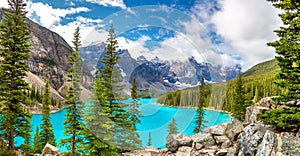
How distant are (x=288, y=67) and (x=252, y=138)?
145 inches

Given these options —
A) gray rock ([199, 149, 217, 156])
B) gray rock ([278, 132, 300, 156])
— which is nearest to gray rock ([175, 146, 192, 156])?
gray rock ([199, 149, 217, 156])

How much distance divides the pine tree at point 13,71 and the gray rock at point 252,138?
15620mm

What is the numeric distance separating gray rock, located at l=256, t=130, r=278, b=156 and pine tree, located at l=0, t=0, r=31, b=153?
16.3 metres

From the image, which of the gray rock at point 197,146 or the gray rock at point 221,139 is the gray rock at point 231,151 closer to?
the gray rock at point 221,139

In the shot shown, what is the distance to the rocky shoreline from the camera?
851 centimetres

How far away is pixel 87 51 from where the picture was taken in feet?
21.9

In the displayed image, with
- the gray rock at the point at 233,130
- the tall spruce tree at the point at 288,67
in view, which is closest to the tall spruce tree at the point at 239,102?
the gray rock at the point at 233,130

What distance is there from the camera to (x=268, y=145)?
869 centimetres

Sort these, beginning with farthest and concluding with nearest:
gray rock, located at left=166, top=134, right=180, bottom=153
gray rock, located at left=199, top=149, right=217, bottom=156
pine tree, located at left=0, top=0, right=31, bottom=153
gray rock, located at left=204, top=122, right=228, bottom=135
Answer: pine tree, located at left=0, top=0, right=31, bottom=153, gray rock, located at left=166, top=134, right=180, bottom=153, gray rock, located at left=204, top=122, right=228, bottom=135, gray rock, located at left=199, top=149, right=217, bottom=156

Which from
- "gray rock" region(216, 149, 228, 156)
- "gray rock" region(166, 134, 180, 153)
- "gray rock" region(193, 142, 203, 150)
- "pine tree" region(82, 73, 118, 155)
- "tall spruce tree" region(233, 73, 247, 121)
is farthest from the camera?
"tall spruce tree" region(233, 73, 247, 121)

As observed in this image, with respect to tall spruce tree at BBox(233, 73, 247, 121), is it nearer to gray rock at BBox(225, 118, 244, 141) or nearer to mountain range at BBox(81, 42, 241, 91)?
gray rock at BBox(225, 118, 244, 141)

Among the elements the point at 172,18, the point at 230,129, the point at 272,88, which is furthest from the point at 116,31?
the point at 272,88

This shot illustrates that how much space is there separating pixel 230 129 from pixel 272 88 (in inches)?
3618

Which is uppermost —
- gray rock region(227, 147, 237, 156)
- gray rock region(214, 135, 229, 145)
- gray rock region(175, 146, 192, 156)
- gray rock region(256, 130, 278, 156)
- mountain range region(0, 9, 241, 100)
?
mountain range region(0, 9, 241, 100)
